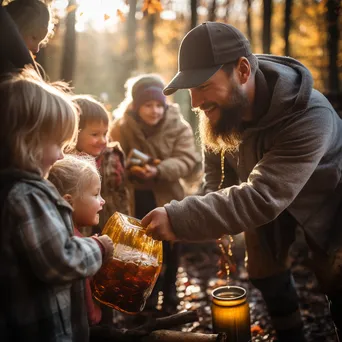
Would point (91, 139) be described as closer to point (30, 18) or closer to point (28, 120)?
point (30, 18)

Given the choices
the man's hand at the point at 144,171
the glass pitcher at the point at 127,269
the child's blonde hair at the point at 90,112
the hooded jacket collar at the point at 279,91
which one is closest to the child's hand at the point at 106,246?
the glass pitcher at the point at 127,269

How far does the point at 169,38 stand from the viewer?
26.8m

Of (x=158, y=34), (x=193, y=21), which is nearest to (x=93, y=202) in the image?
(x=193, y=21)

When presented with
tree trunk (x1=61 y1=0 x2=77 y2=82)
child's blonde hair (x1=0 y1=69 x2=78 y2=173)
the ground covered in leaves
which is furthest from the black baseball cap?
tree trunk (x1=61 y1=0 x2=77 y2=82)

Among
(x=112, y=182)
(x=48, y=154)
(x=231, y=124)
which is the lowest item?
(x=112, y=182)

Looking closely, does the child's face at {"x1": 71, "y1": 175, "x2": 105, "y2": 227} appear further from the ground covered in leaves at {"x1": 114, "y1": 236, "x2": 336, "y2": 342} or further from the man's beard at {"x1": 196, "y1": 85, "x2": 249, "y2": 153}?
the ground covered in leaves at {"x1": 114, "y1": 236, "x2": 336, "y2": 342}

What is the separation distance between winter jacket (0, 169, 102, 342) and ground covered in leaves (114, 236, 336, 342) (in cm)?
193

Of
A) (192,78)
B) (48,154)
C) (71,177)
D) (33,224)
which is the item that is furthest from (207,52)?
(33,224)

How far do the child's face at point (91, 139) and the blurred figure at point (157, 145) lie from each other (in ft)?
3.73

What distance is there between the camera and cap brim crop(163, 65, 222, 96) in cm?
316

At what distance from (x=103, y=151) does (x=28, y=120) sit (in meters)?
2.05

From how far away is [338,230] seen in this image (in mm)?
3279

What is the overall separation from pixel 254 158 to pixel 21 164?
1.97 m

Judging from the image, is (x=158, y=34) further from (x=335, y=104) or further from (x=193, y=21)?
(x=335, y=104)
